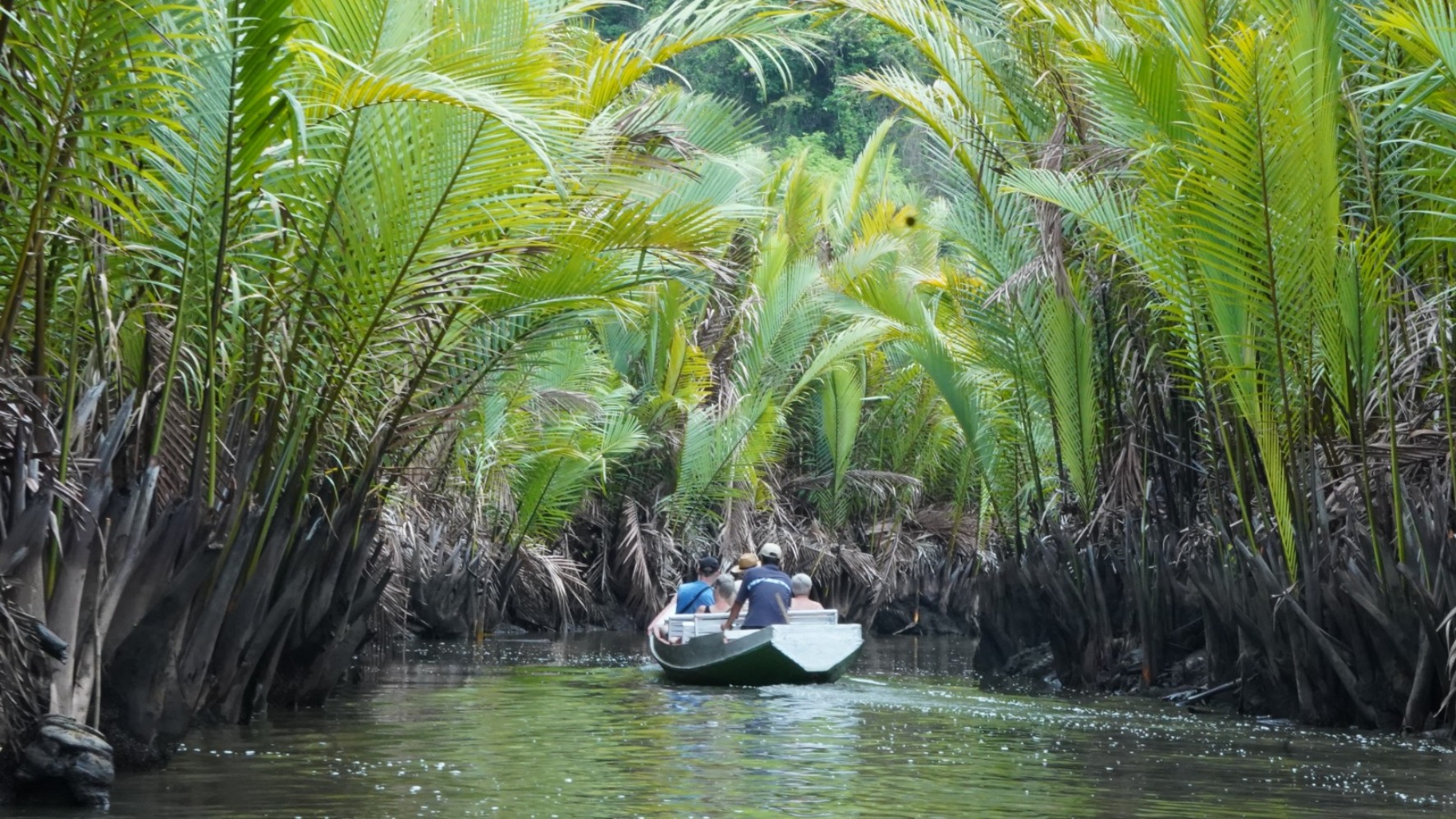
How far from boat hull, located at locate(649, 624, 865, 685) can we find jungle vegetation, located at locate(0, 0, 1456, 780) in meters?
1.72

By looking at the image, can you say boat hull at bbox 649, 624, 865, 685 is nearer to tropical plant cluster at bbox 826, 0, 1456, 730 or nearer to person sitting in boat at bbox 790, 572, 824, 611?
tropical plant cluster at bbox 826, 0, 1456, 730

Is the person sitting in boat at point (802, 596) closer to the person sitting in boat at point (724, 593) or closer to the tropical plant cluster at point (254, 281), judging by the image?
the person sitting in boat at point (724, 593)

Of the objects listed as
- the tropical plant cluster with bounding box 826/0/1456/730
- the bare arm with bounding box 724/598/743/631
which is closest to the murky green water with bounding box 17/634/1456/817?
the tropical plant cluster with bounding box 826/0/1456/730

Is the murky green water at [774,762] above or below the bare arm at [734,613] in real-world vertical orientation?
below

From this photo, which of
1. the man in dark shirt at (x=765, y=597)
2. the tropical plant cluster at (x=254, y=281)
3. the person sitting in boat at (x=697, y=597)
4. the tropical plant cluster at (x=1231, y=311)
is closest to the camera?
the tropical plant cluster at (x=254, y=281)

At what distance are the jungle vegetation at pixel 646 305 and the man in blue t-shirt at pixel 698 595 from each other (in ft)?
7.77

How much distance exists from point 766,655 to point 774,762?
17.1 ft

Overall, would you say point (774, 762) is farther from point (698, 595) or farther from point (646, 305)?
point (698, 595)

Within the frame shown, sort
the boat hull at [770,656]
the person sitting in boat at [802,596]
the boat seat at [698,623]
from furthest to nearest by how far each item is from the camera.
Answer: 1. the person sitting in boat at [802,596]
2. the boat seat at [698,623]
3. the boat hull at [770,656]

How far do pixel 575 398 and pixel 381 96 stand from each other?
36.2ft

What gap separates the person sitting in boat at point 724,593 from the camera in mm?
15359

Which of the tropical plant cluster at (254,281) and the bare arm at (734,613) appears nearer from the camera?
the tropical plant cluster at (254,281)

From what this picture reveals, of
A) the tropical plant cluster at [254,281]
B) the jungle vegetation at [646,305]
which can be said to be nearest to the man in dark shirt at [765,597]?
the jungle vegetation at [646,305]

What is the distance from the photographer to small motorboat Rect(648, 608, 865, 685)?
1308 cm
